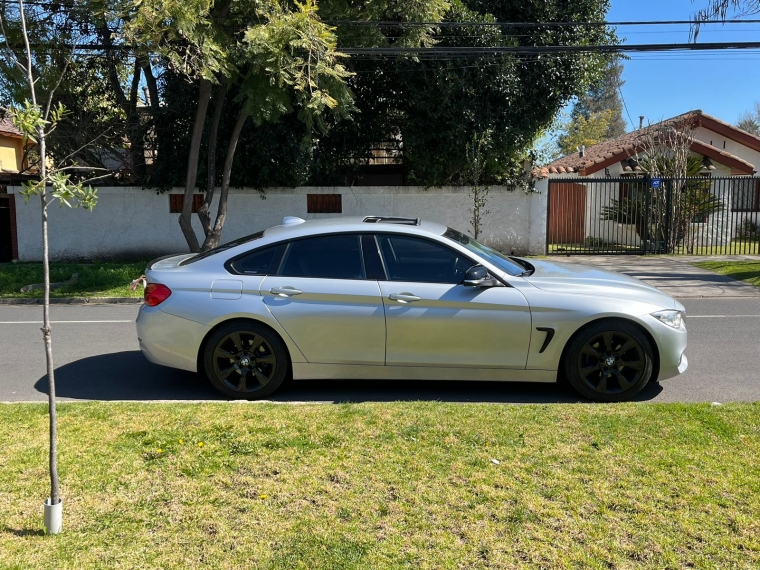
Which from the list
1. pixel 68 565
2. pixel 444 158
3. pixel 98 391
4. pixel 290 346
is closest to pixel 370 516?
pixel 68 565

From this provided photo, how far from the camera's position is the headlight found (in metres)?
5.86

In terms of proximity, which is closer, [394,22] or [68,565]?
[68,565]

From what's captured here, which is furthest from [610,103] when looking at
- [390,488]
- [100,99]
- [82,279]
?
[390,488]

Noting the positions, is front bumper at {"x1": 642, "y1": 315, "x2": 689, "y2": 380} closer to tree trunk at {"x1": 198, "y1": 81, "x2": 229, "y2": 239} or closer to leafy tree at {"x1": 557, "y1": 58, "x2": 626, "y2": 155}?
tree trunk at {"x1": 198, "y1": 81, "x2": 229, "y2": 239}

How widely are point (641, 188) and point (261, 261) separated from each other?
15.7 metres

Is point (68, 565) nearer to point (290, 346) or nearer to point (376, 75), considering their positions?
point (290, 346)

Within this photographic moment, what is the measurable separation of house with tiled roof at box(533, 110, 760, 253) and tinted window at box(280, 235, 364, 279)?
1273cm

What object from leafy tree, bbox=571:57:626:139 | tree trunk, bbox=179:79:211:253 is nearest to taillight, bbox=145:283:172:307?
tree trunk, bbox=179:79:211:253

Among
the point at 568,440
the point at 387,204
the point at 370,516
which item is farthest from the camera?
the point at 387,204

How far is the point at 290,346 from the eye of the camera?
5.93 metres

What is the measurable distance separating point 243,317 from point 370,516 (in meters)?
2.80

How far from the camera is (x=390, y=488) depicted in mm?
3832

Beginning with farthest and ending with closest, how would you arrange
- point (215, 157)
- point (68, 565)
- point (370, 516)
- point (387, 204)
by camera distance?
point (387, 204) < point (215, 157) < point (370, 516) < point (68, 565)

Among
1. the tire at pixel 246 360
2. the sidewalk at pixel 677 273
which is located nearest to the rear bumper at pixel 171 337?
the tire at pixel 246 360
